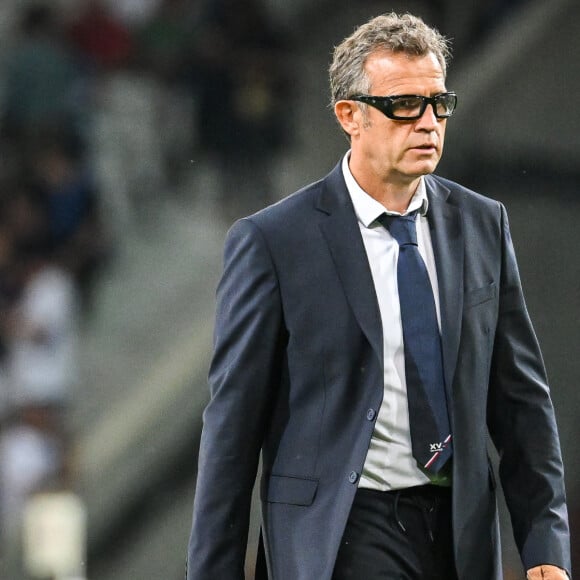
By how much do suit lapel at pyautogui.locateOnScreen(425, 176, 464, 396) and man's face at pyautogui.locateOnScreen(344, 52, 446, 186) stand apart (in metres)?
0.09

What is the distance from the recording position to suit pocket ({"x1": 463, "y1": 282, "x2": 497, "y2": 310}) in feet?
7.67

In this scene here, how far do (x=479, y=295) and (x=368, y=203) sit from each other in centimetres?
24

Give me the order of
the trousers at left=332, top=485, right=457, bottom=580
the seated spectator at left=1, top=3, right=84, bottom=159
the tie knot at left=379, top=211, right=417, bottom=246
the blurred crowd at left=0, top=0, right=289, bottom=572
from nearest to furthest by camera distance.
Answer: the trousers at left=332, top=485, right=457, bottom=580
the tie knot at left=379, top=211, right=417, bottom=246
the blurred crowd at left=0, top=0, right=289, bottom=572
the seated spectator at left=1, top=3, right=84, bottom=159

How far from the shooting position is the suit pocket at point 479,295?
2.34m

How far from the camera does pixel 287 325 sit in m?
2.32

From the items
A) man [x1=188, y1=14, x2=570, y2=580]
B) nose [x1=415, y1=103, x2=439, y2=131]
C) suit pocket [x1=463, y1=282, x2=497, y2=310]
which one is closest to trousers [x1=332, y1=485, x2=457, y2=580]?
man [x1=188, y1=14, x2=570, y2=580]

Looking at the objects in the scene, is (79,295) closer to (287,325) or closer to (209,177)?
(209,177)

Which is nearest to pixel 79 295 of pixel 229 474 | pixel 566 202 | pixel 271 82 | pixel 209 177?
pixel 209 177

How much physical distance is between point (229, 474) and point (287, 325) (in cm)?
26

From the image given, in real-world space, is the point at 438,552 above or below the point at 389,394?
below

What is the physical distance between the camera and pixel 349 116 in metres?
2.40

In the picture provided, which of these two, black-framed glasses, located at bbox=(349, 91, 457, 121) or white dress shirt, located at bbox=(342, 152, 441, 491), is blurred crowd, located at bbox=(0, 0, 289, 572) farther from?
black-framed glasses, located at bbox=(349, 91, 457, 121)

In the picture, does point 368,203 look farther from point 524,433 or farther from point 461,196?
point 524,433

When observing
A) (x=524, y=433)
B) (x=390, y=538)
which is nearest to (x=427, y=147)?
(x=524, y=433)
